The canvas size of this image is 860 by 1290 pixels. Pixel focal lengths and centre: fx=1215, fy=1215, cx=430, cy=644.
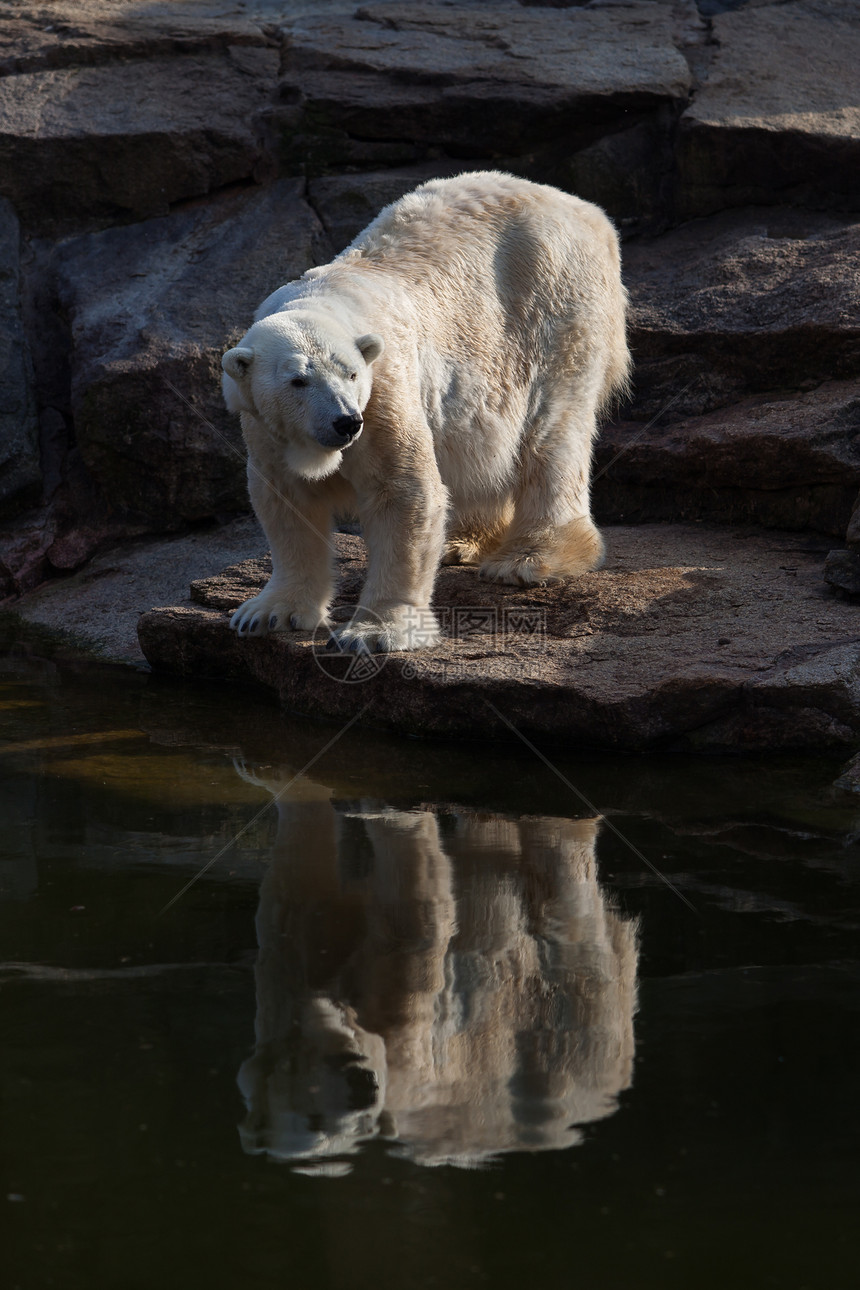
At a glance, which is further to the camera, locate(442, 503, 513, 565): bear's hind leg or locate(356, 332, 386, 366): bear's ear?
locate(442, 503, 513, 565): bear's hind leg

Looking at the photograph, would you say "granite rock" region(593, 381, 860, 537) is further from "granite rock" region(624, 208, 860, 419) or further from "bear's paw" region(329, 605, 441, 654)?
"bear's paw" region(329, 605, 441, 654)

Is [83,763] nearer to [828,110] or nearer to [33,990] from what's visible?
[33,990]

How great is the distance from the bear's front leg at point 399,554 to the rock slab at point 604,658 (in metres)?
0.09

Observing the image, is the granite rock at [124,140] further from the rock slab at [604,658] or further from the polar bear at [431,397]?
the rock slab at [604,658]

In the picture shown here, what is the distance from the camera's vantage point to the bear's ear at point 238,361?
143 inches

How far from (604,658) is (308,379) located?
50.8 inches

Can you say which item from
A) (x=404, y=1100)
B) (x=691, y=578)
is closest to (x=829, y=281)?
(x=691, y=578)

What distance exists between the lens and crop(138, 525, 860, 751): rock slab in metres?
3.59

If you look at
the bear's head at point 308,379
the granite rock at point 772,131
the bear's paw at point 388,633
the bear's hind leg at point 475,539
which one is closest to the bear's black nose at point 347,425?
the bear's head at point 308,379

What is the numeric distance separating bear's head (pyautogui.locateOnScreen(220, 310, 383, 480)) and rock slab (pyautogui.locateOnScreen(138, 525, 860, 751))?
77cm

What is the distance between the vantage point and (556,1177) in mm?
1635

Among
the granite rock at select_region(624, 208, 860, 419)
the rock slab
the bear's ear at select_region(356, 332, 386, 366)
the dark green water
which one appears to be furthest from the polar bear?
the dark green water

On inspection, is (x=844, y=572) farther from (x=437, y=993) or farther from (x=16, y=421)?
(x=16, y=421)

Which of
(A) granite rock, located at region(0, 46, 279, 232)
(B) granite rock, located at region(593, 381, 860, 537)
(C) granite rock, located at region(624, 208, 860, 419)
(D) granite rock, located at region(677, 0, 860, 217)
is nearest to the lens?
(B) granite rock, located at region(593, 381, 860, 537)
